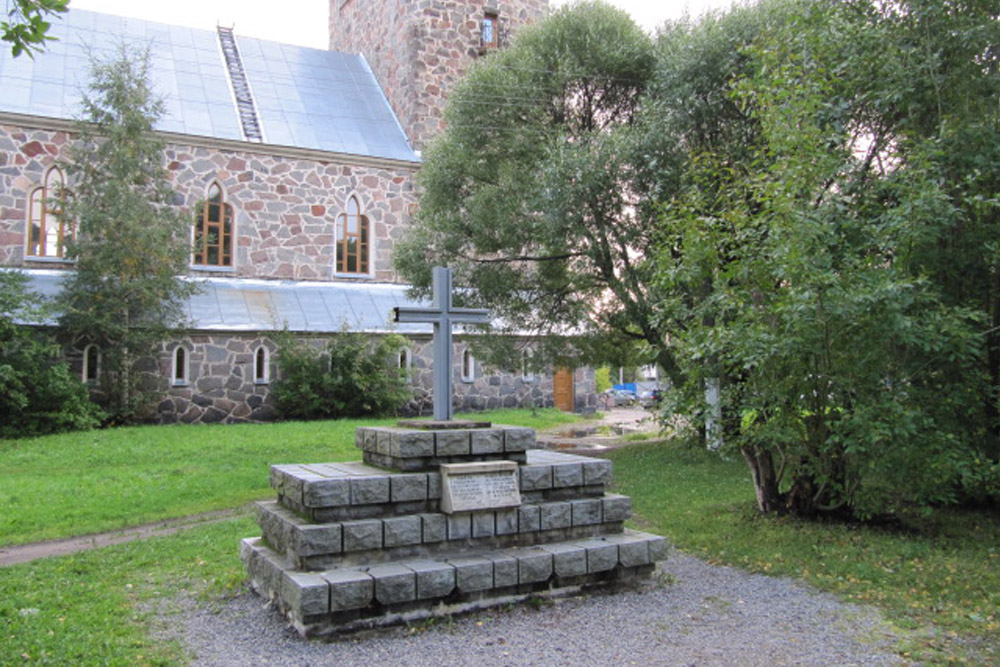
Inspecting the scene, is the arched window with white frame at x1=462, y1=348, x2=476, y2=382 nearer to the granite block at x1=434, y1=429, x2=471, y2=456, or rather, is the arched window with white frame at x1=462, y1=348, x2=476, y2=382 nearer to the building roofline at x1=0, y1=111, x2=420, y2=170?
the building roofline at x1=0, y1=111, x2=420, y2=170

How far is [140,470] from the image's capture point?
39.1ft

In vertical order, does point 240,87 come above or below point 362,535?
above

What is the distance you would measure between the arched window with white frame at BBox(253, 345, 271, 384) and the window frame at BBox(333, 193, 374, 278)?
3.68 m

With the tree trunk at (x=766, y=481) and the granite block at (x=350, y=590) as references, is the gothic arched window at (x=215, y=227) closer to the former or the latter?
the tree trunk at (x=766, y=481)

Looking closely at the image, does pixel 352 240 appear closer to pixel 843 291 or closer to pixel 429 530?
pixel 843 291

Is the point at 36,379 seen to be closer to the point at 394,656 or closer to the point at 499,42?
the point at 394,656

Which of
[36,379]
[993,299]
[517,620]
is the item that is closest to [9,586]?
[517,620]

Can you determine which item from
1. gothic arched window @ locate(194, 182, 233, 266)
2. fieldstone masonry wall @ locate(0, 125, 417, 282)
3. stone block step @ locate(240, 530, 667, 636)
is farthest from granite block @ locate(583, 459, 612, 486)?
gothic arched window @ locate(194, 182, 233, 266)

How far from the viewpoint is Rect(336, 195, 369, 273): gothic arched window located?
909 inches

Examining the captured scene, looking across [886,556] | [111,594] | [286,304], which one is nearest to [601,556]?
[886,556]

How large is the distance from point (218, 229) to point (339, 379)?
5547 mm

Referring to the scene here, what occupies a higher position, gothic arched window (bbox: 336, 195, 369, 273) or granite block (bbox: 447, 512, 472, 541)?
gothic arched window (bbox: 336, 195, 369, 273)

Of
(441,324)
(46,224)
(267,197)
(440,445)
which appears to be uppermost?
(267,197)

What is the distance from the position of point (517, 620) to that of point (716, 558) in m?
2.51
